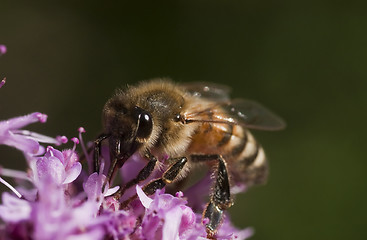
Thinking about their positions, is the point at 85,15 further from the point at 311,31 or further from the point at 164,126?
the point at 164,126

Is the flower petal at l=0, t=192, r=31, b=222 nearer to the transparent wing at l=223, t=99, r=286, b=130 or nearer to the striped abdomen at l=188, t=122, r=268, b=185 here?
the striped abdomen at l=188, t=122, r=268, b=185

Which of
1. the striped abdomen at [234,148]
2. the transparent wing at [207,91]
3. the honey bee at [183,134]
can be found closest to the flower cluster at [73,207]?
the honey bee at [183,134]

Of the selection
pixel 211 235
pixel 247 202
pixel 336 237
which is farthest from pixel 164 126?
pixel 247 202

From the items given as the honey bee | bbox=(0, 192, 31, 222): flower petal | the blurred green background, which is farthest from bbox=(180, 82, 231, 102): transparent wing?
the blurred green background

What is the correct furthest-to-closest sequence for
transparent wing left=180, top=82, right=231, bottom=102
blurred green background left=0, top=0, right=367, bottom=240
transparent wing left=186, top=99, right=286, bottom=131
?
blurred green background left=0, top=0, right=367, bottom=240, transparent wing left=180, top=82, right=231, bottom=102, transparent wing left=186, top=99, right=286, bottom=131

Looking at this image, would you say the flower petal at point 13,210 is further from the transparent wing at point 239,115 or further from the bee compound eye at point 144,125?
the transparent wing at point 239,115

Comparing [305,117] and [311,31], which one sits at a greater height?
[311,31]
